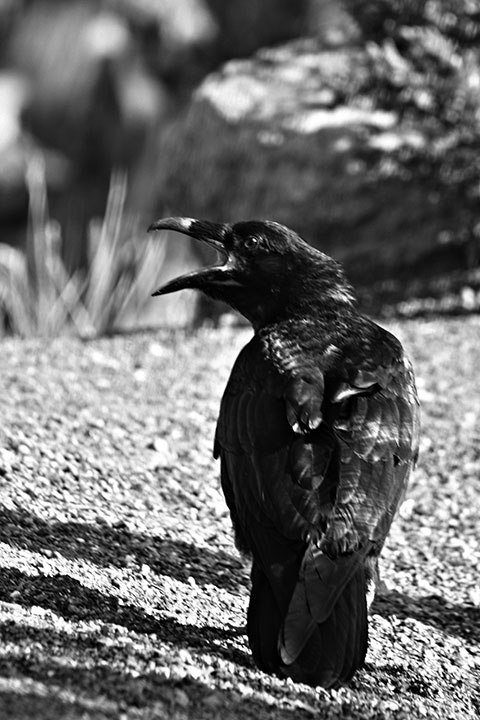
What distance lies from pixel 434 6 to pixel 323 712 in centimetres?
621

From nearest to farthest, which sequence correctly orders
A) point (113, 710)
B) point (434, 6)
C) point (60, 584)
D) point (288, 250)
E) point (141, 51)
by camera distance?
1. point (113, 710)
2. point (60, 584)
3. point (288, 250)
4. point (434, 6)
5. point (141, 51)

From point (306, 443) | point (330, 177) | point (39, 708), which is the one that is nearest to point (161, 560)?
point (306, 443)

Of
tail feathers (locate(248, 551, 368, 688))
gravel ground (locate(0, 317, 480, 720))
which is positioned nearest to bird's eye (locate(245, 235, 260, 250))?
gravel ground (locate(0, 317, 480, 720))

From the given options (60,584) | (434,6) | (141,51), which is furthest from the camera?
(141,51)

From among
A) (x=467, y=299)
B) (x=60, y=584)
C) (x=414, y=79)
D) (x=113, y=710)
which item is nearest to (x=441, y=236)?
(x=467, y=299)

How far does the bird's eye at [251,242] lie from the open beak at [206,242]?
8 centimetres

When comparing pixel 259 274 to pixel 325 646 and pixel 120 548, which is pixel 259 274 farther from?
pixel 325 646

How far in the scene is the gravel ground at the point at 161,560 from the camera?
2973 mm

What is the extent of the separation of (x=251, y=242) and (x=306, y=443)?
1.01 metres

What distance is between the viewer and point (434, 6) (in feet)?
26.6

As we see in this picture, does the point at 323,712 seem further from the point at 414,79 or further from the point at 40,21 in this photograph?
the point at 40,21

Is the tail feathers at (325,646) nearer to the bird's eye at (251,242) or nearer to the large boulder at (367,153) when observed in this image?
the bird's eye at (251,242)

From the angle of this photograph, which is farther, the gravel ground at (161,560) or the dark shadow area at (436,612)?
the dark shadow area at (436,612)

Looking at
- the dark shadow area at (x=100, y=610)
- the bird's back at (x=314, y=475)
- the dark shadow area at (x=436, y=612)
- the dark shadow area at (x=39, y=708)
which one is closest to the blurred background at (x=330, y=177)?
the dark shadow area at (x=436, y=612)
